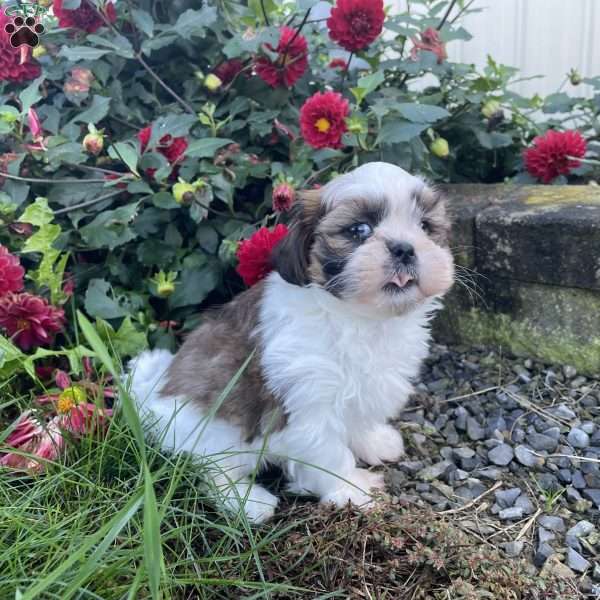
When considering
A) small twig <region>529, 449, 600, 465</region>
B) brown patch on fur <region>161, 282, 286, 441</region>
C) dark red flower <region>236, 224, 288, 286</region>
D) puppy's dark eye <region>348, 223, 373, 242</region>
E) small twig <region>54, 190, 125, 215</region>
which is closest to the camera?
puppy's dark eye <region>348, 223, 373, 242</region>

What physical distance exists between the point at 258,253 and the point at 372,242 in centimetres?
70

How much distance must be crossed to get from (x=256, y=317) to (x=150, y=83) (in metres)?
1.75

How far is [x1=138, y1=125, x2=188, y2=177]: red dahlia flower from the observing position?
9.71 ft

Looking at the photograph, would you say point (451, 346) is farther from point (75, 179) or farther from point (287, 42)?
point (75, 179)

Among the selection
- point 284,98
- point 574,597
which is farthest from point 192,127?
point 574,597

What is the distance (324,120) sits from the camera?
2.71 meters

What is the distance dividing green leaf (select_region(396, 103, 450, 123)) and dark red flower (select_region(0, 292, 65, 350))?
71.8 inches

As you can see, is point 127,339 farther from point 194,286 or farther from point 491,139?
point 491,139

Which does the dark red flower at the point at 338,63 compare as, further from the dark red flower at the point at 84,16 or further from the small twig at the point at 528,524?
the small twig at the point at 528,524

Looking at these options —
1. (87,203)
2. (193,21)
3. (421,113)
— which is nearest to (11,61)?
(87,203)

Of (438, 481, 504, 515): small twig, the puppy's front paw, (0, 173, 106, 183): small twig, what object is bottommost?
(438, 481, 504, 515): small twig

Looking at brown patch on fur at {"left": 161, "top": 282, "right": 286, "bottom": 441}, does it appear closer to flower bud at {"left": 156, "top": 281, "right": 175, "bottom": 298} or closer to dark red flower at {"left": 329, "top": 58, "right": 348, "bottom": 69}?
flower bud at {"left": 156, "top": 281, "right": 175, "bottom": 298}

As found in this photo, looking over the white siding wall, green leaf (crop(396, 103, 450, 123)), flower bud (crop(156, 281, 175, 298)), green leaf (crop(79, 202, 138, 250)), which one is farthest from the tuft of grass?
the white siding wall

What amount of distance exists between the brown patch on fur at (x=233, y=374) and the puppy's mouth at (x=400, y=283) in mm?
615
